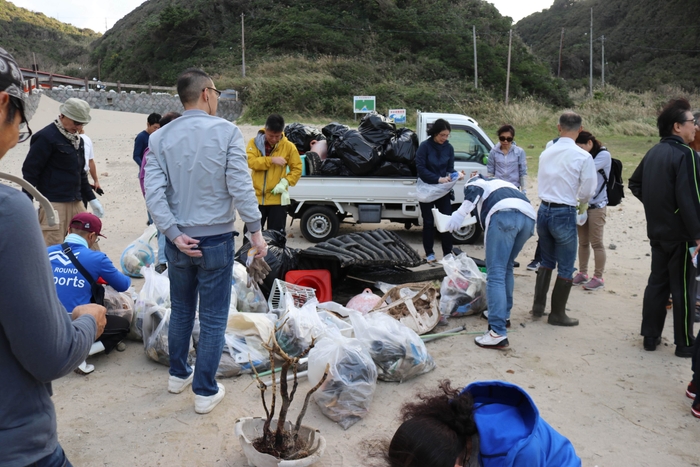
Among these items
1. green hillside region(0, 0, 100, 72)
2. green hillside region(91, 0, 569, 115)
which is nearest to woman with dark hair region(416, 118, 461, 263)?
green hillside region(91, 0, 569, 115)

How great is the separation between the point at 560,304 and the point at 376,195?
3.61 m

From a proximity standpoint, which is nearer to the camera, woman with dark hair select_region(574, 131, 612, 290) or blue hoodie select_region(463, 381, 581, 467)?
blue hoodie select_region(463, 381, 581, 467)

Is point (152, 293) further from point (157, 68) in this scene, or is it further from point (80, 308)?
point (157, 68)

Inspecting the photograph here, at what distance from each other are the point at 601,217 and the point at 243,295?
4009 millimetres

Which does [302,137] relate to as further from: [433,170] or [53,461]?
[53,461]

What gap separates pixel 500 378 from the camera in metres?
4.21

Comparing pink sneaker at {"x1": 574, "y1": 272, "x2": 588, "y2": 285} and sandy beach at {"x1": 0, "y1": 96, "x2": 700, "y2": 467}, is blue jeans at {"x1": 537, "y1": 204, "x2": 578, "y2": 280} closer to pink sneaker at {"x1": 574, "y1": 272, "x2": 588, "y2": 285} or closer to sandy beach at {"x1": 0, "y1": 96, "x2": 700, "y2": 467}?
sandy beach at {"x1": 0, "y1": 96, "x2": 700, "y2": 467}

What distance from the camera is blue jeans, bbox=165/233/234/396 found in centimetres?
339

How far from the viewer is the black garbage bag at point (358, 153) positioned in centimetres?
816

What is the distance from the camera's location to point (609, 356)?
468cm

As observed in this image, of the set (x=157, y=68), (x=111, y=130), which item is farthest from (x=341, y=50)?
(x=111, y=130)

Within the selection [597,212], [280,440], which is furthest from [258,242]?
[597,212]

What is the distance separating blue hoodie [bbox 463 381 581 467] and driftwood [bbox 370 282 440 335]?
278 cm

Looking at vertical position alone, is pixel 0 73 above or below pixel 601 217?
above
